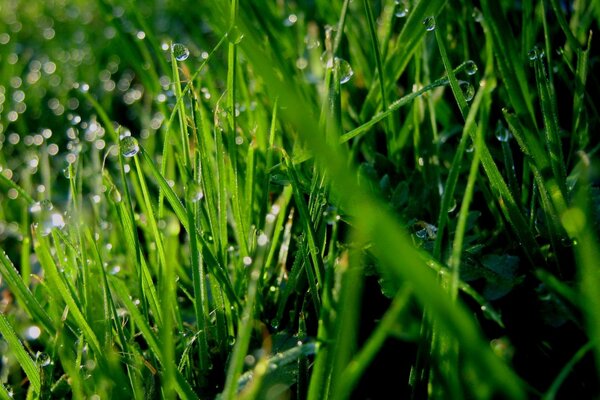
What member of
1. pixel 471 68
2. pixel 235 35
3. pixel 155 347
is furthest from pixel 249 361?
pixel 471 68

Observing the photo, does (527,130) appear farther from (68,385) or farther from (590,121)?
(68,385)

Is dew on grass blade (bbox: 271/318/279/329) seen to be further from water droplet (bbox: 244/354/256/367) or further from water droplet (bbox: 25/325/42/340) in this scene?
water droplet (bbox: 25/325/42/340)

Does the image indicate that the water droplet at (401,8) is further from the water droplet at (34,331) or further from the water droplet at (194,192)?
the water droplet at (34,331)

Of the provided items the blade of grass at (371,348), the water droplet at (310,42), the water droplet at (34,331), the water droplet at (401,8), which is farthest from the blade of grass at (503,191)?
the water droplet at (34,331)

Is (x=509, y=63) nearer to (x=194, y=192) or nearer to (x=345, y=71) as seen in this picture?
(x=345, y=71)

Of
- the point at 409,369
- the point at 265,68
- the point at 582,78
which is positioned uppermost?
the point at 265,68

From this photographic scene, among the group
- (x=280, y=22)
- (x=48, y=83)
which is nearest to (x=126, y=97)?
(x=48, y=83)

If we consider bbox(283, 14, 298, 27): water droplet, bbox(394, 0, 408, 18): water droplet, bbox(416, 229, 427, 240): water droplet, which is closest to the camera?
bbox(416, 229, 427, 240): water droplet

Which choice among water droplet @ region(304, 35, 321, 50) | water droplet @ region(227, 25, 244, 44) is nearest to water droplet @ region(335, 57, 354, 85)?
water droplet @ region(227, 25, 244, 44)
